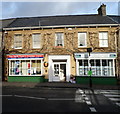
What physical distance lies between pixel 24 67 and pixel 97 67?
846 centimetres

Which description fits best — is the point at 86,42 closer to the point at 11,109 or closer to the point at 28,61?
the point at 28,61

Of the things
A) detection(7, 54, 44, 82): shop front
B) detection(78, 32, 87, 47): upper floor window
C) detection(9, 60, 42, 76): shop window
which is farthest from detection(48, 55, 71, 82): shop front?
detection(78, 32, 87, 47): upper floor window

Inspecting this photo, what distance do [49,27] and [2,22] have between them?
8.81m

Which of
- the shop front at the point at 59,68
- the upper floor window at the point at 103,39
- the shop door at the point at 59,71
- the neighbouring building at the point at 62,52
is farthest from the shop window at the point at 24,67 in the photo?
the upper floor window at the point at 103,39

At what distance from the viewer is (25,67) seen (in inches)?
742

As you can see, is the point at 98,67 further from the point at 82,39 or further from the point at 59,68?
the point at 59,68

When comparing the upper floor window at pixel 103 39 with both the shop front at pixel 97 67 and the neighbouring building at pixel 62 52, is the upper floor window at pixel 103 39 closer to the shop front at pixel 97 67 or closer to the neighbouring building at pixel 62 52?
the neighbouring building at pixel 62 52

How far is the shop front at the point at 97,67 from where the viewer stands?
17.4 meters

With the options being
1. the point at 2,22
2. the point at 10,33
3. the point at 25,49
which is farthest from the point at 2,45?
the point at 2,22

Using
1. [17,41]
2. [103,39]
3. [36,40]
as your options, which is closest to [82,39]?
[103,39]

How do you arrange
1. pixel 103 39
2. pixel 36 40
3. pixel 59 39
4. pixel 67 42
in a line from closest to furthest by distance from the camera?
1. pixel 103 39
2. pixel 67 42
3. pixel 59 39
4. pixel 36 40

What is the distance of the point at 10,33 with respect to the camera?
1927 centimetres

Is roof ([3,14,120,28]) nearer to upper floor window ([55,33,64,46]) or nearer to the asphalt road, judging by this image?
upper floor window ([55,33,64,46])

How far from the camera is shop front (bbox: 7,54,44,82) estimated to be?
60.3 ft
